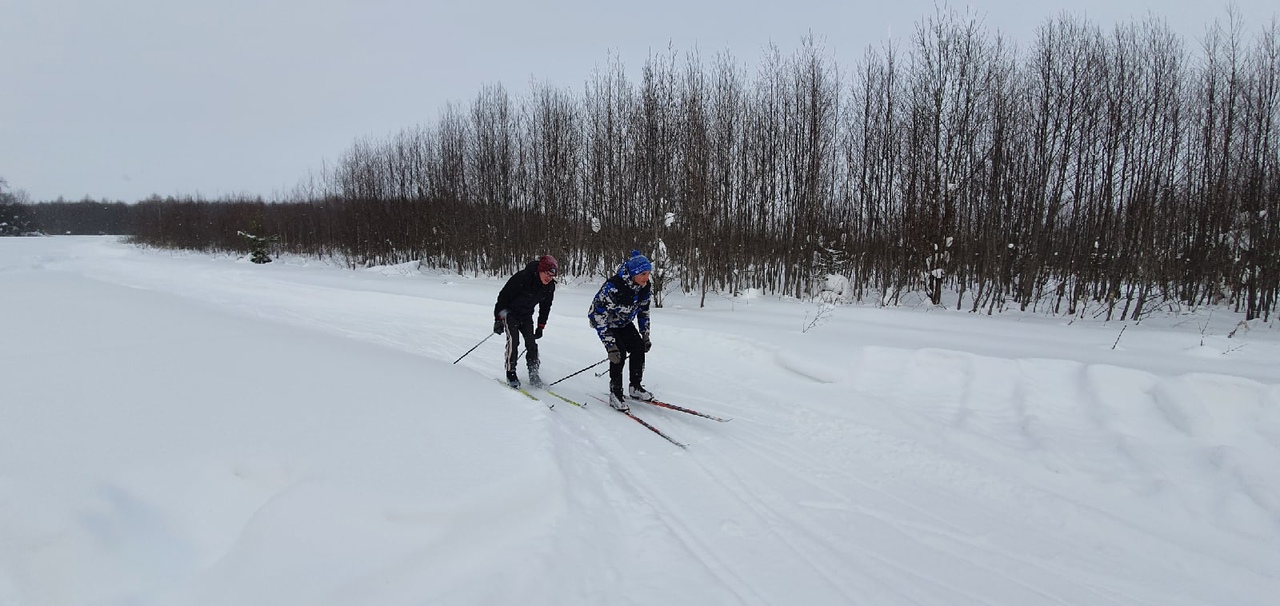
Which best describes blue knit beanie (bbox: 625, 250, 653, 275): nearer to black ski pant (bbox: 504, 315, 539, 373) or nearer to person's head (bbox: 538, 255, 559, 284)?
person's head (bbox: 538, 255, 559, 284)

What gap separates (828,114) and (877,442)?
1574 cm

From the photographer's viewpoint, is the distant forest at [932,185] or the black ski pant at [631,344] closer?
the black ski pant at [631,344]

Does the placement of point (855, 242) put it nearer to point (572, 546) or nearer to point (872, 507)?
point (872, 507)

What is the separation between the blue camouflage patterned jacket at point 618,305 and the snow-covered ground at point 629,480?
0.99 m

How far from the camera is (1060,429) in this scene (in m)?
5.39

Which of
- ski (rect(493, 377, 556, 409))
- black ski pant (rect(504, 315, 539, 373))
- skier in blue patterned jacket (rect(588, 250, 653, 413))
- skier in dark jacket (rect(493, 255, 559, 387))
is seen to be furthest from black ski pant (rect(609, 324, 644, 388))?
black ski pant (rect(504, 315, 539, 373))

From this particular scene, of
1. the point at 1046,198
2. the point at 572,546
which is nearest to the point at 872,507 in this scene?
the point at 572,546

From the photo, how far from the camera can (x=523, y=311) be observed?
7.13 meters

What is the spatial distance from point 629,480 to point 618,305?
245 cm

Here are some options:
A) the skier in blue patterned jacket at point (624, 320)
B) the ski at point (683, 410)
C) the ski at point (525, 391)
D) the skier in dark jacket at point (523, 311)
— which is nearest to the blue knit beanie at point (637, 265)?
the skier in blue patterned jacket at point (624, 320)

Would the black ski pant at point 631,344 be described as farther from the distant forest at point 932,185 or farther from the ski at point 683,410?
the distant forest at point 932,185

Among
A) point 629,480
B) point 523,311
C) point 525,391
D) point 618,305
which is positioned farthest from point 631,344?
point 629,480

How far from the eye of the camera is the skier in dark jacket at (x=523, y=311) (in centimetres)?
706

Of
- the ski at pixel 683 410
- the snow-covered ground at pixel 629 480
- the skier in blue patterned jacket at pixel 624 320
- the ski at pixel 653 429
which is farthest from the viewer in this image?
the skier in blue patterned jacket at pixel 624 320
